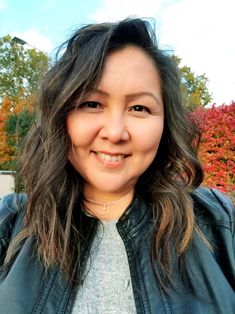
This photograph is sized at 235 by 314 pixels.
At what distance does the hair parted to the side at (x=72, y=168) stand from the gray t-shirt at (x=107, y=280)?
9cm

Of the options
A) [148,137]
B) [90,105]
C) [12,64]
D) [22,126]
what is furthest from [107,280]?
[12,64]

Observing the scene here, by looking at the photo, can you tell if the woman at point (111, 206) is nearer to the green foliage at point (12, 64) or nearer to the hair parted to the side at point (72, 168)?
the hair parted to the side at point (72, 168)

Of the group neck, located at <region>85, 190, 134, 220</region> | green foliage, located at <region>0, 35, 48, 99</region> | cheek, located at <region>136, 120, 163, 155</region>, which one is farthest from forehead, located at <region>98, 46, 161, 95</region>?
green foliage, located at <region>0, 35, 48, 99</region>

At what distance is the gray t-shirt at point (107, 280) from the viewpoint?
1.52m

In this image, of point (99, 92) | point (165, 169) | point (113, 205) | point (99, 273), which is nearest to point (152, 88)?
point (99, 92)

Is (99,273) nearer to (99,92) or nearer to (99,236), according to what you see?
(99,236)

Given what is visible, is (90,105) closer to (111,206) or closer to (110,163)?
(110,163)

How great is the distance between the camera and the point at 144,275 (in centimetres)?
153

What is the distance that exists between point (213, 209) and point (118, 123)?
544 millimetres

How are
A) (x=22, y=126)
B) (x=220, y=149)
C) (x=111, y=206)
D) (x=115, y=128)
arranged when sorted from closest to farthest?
(x=115, y=128) → (x=111, y=206) → (x=22, y=126) → (x=220, y=149)

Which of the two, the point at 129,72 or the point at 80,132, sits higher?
the point at 129,72

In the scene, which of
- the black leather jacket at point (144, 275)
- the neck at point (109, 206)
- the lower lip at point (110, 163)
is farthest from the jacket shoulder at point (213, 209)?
the lower lip at point (110, 163)

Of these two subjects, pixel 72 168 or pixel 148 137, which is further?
pixel 72 168

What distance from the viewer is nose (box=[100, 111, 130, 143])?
146 centimetres
